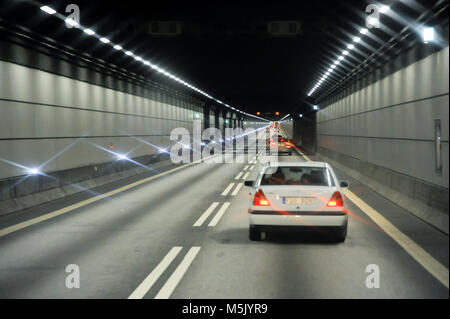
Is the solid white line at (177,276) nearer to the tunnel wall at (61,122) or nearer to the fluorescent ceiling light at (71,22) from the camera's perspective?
the tunnel wall at (61,122)

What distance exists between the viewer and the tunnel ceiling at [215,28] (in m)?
13.3

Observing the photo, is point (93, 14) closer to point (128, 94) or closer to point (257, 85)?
point (128, 94)

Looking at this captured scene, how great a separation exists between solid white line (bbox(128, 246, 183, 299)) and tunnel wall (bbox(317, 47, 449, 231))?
18.2 feet

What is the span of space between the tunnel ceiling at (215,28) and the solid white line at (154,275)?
22.1ft

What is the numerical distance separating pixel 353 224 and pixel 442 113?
9.90ft

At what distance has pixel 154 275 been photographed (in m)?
7.32

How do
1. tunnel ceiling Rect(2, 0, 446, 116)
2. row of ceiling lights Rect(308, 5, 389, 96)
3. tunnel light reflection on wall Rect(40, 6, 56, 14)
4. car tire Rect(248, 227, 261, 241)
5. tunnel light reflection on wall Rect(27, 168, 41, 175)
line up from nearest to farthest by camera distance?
car tire Rect(248, 227, 261, 241) < tunnel light reflection on wall Rect(40, 6, 56, 14) < row of ceiling lights Rect(308, 5, 389, 96) < tunnel ceiling Rect(2, 0, 446, 116) < tunnel light reflection on wall Rect(27, 168, 41, 175)

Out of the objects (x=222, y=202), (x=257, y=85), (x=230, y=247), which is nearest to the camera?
(x=230, y=247)

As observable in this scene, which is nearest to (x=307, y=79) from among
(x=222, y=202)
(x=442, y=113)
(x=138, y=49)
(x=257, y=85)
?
(x=257, y=85)

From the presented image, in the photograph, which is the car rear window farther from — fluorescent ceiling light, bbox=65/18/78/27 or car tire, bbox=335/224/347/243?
fluorescent ceiling light, bbox=65/18/78/27

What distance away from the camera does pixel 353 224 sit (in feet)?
37.9

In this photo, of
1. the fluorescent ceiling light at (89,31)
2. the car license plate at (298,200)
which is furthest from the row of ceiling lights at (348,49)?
the fluorescent ceiling light at (89,31)

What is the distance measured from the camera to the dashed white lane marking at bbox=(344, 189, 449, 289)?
732 cm

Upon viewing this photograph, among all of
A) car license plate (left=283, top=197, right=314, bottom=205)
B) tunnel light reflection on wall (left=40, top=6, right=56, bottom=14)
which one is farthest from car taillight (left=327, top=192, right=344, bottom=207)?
tunnel light reflection on wall (left=40, top=6, right=56, bottom=14)
